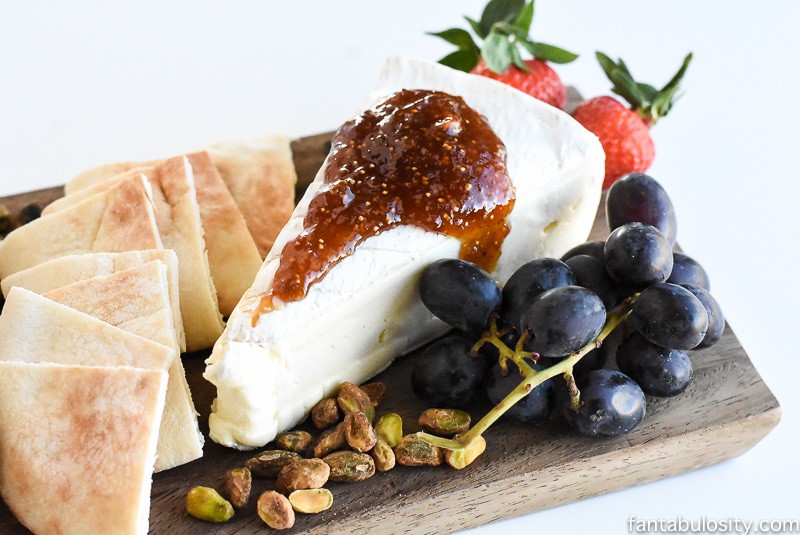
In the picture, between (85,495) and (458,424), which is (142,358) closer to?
(85,495)

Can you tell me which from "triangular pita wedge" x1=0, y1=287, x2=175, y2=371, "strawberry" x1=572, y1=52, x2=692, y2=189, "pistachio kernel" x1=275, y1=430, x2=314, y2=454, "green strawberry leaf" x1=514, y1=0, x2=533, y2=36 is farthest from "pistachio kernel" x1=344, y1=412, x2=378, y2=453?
"green strawberry leaf" x1=514, y1=0, x2=533, y2=36

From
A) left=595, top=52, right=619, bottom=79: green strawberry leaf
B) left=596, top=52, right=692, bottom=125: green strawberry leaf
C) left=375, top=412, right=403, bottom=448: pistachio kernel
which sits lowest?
left=375, top=412, right=403, bottom=448: pistachio kernel

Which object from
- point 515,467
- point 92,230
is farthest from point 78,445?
point 515,467

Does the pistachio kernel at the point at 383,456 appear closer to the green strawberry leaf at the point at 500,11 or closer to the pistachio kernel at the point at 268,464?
the pistachio kernel at the point at 268,464

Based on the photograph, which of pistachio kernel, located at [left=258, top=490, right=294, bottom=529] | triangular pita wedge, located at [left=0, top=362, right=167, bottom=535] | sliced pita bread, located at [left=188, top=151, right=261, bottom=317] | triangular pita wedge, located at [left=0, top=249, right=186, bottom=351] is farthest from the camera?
sliced pita bread, located at [left=188, top=151, right=261, bottom=317]

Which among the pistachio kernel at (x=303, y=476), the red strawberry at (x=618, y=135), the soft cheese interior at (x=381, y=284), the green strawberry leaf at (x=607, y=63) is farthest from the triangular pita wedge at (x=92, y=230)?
the green strawberry leaf at (x=607, y=63)

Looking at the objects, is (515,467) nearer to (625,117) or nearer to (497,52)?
(625,117)

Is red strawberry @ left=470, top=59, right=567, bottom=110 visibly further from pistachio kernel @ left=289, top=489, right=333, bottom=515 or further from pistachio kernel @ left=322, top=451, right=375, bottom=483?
pistachio kernel @ left=289, top=489, right=333, bottom=515
